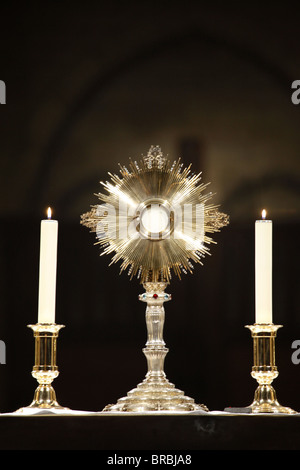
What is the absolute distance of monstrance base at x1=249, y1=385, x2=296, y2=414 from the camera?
1907mm

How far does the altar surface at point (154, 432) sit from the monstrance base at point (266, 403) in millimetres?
244

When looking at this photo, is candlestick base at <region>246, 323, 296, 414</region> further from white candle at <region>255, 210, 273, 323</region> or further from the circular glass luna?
the circular glass luna

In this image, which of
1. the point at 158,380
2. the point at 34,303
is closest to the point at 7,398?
the point at 34,303

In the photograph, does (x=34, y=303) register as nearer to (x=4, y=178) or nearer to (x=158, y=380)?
(x=4, y=178)

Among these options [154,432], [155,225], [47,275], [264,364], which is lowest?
[154,432]

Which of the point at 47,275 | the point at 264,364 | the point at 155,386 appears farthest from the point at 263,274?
the point at 47,275

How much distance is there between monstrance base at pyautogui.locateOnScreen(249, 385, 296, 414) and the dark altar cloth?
24 cm

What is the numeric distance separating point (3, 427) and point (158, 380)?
41cm

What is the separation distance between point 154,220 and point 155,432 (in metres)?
0.53

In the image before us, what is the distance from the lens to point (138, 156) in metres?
2.36

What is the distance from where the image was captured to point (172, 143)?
236 cm

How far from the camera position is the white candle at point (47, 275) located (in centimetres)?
193

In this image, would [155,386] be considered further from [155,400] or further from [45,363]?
[45,363]

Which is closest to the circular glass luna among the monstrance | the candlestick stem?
the monstrance
